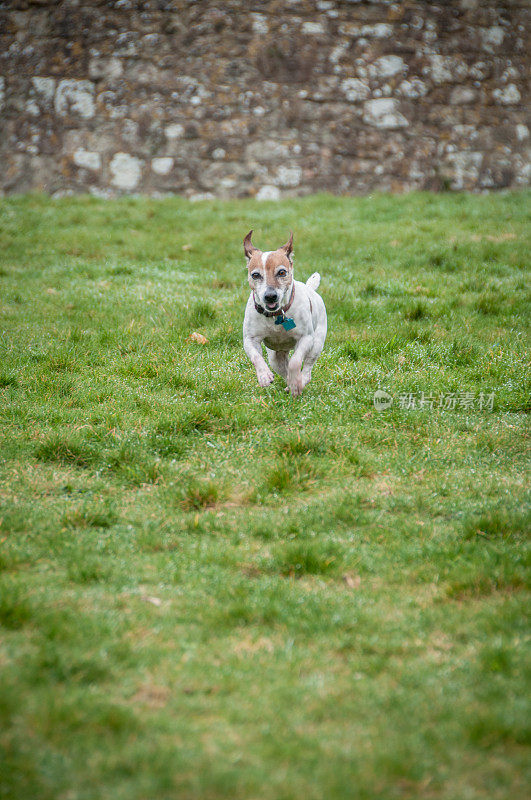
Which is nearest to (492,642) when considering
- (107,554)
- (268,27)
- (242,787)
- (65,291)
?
(242,787)

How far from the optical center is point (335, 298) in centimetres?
867

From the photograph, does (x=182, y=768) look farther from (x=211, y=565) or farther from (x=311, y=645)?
(x=211, y=565)

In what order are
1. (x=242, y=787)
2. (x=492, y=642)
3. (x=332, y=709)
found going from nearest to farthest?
(x=242, y=787), (x=332, y=709), (x=492, y=642)

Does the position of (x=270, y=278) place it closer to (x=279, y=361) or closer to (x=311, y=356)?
(x=311, y=356)

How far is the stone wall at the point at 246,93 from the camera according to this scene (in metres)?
12.9

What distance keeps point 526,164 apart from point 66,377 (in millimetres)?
11050

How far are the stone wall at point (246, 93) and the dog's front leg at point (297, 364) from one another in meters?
8.05

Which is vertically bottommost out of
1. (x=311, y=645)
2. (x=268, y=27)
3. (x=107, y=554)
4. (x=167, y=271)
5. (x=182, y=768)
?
(x=167, y=271)
